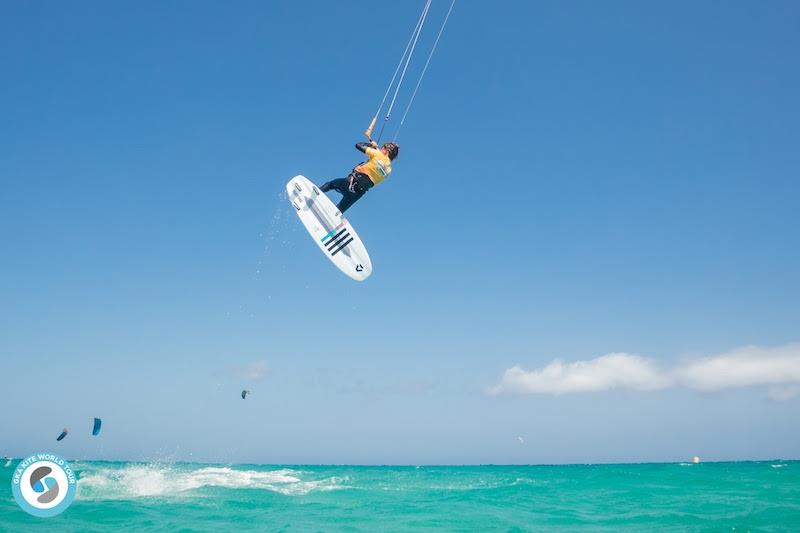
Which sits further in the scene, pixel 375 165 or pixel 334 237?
pixel 334 237

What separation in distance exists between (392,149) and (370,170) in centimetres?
55

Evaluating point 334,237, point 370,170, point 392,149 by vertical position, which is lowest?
point 334,237

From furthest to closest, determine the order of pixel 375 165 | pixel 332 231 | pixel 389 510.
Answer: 1. pixel 389 510
2. pixel 332 231
3. pixel 375 165

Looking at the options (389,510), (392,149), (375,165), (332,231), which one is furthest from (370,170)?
(389,510)

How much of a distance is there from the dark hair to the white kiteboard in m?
1.73

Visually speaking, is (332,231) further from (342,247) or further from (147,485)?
(147,485)

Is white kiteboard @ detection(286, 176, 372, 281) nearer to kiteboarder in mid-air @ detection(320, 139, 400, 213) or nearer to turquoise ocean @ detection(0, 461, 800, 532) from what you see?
kiteboarder in mid-air @ detection(320, 139, 400, 213)

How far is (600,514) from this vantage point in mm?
15266

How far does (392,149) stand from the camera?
9.46m

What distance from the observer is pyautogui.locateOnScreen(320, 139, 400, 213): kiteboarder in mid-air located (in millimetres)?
9344

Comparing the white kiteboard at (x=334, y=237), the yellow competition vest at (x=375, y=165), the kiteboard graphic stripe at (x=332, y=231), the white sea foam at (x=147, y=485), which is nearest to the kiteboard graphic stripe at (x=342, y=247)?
the white kiteboard at (x=334, y=237)

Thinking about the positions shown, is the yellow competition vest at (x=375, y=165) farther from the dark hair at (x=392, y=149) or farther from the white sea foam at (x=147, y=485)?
the white sea foam at (x=147, y=485)

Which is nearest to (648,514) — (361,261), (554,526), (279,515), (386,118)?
(554,526)

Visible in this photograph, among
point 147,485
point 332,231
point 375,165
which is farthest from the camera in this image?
point 147,485
